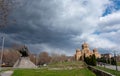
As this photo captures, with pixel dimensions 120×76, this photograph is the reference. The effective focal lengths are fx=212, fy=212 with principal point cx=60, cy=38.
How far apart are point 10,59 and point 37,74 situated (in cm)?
7375

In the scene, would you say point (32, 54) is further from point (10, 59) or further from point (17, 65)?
point (17, 65)

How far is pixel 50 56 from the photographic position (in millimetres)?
135000

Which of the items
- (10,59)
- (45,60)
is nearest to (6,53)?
(10,59)

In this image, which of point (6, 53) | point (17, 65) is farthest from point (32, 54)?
point (17, 65)

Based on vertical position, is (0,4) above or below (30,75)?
above

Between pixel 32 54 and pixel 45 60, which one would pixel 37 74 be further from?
pixel 45 60

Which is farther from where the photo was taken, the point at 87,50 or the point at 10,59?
the point at 87,50

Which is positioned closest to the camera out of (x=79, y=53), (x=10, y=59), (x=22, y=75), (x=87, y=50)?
(x=22, y=75)

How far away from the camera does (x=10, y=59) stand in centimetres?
10194

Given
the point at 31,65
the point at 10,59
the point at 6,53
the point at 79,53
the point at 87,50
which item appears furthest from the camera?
the point at 79,53

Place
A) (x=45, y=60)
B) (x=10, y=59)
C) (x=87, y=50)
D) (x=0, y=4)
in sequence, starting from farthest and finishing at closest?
1. (x=87, y=50)
2. (x=45, y=60)
3. (x=10, y=59)
4. (x=0, y=4)

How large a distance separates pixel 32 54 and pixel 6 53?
13.5 metres

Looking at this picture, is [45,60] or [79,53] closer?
[45,60]

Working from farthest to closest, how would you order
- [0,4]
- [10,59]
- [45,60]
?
[45,60]
[10,59]
[0,4]
